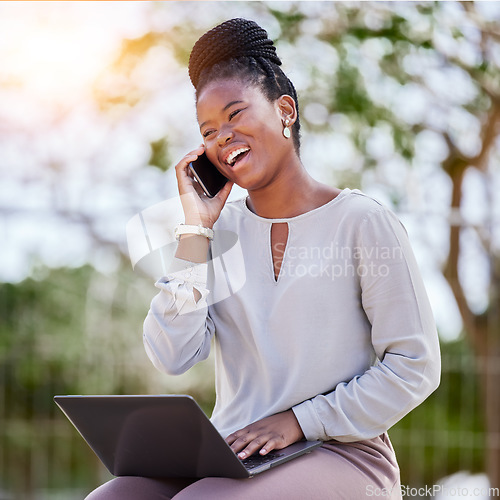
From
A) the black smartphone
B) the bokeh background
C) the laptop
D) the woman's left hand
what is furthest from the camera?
the bokeh background

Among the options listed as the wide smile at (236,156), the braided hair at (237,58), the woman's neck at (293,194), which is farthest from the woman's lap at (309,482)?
the braided hair at (237,58)

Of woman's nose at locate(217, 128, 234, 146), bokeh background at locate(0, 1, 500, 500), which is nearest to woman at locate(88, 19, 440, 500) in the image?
woman's nose at locate(217, 128, 234, 146)

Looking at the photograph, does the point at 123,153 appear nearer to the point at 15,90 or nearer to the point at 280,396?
the point at 15,90

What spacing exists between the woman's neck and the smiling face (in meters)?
0.03

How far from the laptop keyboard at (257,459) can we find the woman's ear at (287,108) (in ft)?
2.47

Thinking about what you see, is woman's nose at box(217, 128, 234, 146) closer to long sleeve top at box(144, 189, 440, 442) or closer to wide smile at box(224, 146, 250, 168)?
wide smile at box(224, 146, 250, 168)

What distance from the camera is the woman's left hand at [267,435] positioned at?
4.76ft

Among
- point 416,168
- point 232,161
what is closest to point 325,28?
point 416,168

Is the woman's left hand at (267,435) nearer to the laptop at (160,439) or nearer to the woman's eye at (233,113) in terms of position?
the laptop at (160,439)

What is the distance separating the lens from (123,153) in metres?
5.55

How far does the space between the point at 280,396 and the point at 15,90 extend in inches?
182

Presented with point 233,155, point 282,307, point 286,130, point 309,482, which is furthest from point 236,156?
point 309,482

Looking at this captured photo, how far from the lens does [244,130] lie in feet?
5.52

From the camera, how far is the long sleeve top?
4.94 feet
